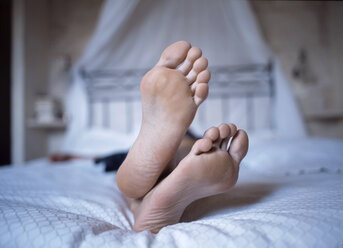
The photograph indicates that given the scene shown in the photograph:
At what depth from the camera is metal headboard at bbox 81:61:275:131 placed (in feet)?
6.53

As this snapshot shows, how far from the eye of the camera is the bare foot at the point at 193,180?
1.50 ft

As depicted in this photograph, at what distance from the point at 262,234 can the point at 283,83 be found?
1.74 meters

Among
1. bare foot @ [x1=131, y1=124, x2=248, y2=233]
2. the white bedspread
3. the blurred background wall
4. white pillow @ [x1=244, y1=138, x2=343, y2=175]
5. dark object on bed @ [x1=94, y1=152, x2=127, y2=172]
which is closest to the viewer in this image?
the white bedspread

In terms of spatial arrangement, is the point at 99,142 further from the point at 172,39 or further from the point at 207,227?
the point at 207,227

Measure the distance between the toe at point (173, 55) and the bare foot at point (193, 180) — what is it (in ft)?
0.61

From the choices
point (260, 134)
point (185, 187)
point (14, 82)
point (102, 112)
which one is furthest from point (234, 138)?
point (14, 82)

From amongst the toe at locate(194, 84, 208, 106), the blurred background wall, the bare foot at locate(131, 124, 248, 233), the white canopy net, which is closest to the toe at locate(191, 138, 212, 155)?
the bare foot at locate(131, 124, 248, 233)

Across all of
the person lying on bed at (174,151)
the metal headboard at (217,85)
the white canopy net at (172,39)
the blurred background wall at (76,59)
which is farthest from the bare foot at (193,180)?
the blurred background wall at (76,59)

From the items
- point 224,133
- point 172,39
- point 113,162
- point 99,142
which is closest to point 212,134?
point 224,133

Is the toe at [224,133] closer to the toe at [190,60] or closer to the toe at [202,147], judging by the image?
the toe at [202,147]

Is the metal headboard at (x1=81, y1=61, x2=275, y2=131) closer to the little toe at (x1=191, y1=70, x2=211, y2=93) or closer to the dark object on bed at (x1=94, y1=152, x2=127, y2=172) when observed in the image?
the dark object on bed at (x1=94, y1=152, x2=127, y2=172)

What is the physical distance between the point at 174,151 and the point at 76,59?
2381mm

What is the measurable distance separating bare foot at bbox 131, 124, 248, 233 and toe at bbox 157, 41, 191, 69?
186 millimetres

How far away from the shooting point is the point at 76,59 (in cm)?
254
